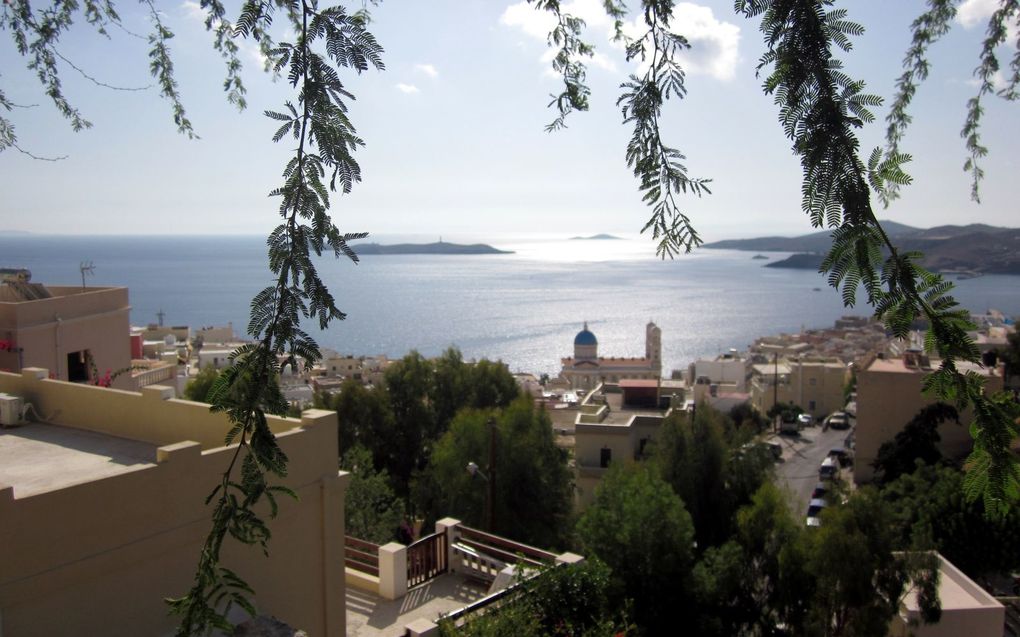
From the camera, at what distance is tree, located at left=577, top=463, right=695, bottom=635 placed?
386 inches

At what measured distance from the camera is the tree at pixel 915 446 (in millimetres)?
16781

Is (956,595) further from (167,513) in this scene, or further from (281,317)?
(281,317)

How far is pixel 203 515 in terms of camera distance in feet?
15.2

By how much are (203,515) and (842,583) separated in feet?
26.6

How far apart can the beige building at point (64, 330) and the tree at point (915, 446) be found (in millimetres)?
15659

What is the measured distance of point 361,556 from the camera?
7805mm

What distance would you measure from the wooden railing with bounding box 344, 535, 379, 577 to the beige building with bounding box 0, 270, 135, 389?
550cm

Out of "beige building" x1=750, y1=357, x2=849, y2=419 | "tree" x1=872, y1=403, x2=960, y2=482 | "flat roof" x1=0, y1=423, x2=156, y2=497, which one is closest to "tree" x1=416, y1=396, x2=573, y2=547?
"tree" x1=872, y1=403, x2=960, y2=482

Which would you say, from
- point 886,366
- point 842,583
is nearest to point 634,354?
point 886,366

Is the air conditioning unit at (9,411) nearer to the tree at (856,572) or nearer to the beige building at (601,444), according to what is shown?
the tree at (856,572)

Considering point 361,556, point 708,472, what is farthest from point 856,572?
point 361,556

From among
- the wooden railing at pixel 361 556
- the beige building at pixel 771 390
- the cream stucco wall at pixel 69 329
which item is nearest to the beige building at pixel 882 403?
the wooden railing at pixel 361 556

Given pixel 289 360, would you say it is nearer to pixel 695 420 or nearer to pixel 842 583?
pixel 842 583

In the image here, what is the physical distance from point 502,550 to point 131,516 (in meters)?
3.73
